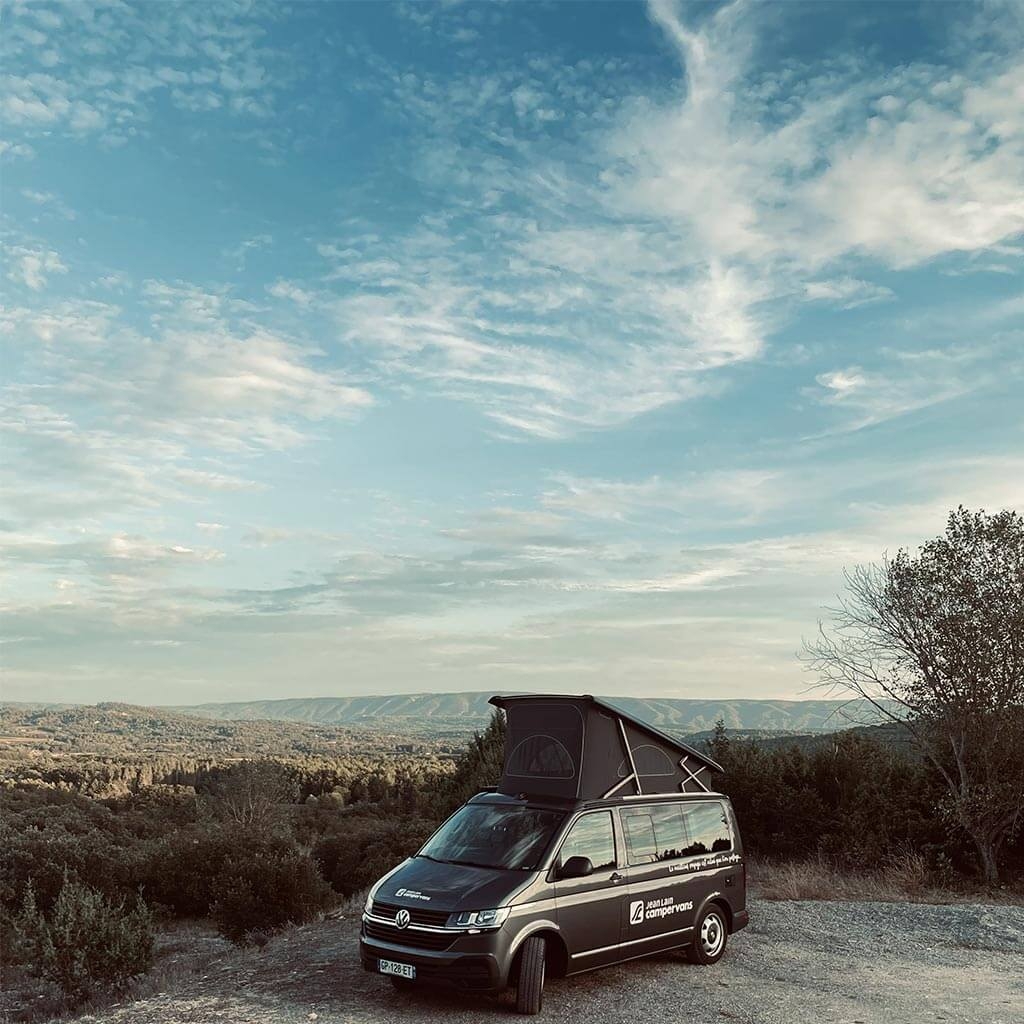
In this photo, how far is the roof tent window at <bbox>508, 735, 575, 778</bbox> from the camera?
9773mm

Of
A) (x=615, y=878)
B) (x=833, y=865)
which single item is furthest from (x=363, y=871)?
(x=615, y=878)

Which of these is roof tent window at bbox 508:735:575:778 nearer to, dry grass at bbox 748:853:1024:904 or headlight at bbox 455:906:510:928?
headlight at bbox 455:906:510:928

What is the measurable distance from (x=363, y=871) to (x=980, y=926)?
17.3 m

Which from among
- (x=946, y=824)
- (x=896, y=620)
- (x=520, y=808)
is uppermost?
(x=896, y=620)

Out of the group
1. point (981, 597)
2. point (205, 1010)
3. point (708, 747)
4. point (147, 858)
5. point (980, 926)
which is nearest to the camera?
point (205, 1010)

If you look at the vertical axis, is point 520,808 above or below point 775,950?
above

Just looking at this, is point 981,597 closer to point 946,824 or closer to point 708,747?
point 946,824

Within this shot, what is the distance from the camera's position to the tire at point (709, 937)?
9867mm

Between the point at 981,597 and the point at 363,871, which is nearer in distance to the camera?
the point at 981,597

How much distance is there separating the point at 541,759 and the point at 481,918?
239 cm

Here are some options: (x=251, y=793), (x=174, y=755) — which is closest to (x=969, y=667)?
(x=251, y=793)

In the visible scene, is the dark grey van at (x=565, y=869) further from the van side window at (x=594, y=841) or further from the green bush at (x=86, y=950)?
the green bush at (x=86, y=950)

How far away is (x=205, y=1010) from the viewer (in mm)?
8297

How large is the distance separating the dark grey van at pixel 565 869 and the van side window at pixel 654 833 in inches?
0.6
